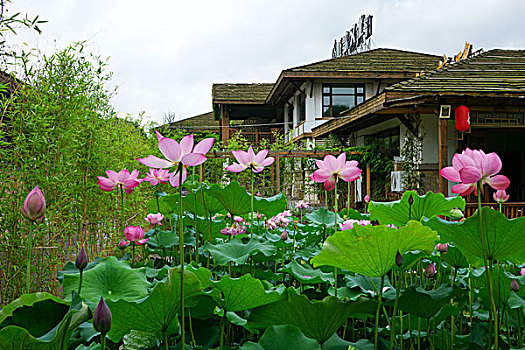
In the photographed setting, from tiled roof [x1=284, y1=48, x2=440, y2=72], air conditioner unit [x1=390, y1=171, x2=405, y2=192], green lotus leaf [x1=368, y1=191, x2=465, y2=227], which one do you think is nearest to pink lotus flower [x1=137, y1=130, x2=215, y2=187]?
green lotus leaf [x1=368, y1=191, x2=465, y2=227]

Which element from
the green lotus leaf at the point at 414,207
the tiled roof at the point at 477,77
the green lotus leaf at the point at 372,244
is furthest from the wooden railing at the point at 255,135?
the green lotus leaf at the point at 372,244

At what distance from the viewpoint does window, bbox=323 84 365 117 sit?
1322 centimetres

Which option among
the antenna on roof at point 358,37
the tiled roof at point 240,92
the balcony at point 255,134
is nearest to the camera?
the antenna on roof at point 358,37

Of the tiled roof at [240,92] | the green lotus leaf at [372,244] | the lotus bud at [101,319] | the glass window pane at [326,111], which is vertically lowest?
the lotus bud at [101,319]

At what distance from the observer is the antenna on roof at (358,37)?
15953mm

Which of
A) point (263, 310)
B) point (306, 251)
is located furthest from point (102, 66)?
point (263, 310)

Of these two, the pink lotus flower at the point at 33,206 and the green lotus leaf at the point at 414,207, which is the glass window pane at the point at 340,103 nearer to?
the green lotus leaf at the point at 414,207

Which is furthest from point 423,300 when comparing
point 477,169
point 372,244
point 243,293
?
point 243,293

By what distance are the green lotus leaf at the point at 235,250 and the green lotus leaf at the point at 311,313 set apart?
0.93ft

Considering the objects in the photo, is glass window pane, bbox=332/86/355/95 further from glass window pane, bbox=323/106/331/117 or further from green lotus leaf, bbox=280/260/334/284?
green lotus leaf, bbox=280/260/334/284

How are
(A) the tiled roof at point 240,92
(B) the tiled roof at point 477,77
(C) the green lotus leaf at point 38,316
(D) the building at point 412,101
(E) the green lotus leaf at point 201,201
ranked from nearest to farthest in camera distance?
(C) the green lotus leaf at point 38,316 → (E) the green lotus leaf at point 201,201 → (D) the building at point 412,101 → (B) the tiled roof at point 477,77 → (A) the tiled roof at point 240,92

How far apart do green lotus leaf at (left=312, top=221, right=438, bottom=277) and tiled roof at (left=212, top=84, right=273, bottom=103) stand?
630 inches

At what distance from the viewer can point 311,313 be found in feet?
2.99

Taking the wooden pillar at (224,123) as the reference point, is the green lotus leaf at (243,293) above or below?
below
